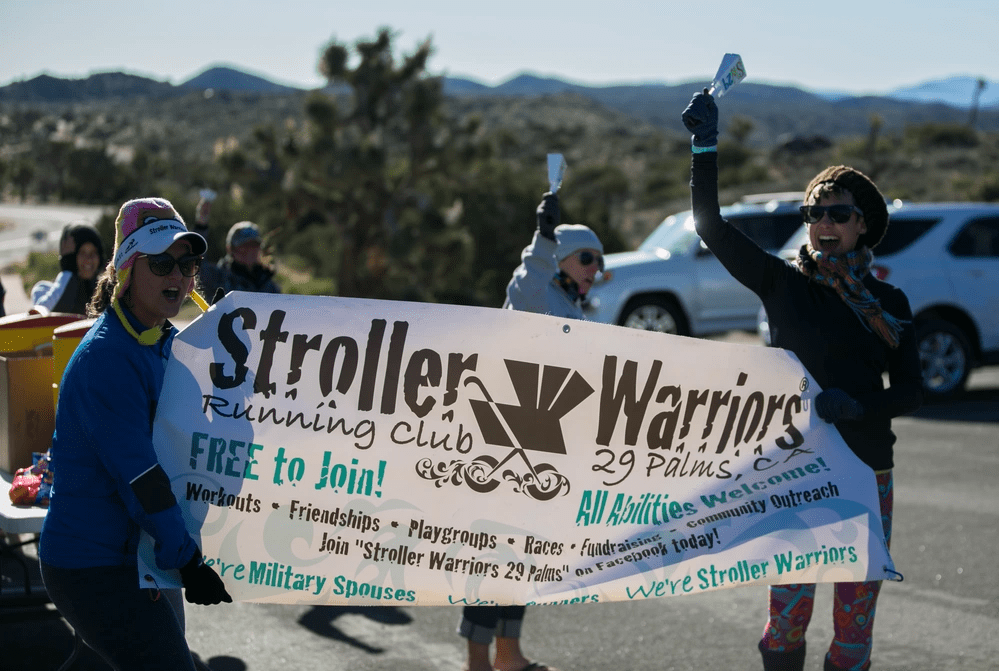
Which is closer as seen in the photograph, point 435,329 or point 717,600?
point 435,329

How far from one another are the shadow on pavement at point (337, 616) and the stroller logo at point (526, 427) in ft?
6.25

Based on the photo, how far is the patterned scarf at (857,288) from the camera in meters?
3.43

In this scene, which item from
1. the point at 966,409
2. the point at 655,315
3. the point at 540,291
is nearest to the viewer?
the point at 540,291

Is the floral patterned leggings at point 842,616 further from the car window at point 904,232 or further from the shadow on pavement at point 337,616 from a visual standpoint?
the car window at point 904,232

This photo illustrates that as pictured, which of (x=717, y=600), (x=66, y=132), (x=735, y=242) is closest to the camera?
(x=735, y=242)

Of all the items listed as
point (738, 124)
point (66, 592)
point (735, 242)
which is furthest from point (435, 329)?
point (738, 124)

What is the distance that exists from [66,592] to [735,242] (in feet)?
7.59

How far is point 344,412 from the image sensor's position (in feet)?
10.7

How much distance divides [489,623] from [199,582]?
1698mm

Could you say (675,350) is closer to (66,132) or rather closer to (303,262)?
(303,262)

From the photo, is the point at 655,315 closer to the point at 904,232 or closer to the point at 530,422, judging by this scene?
the point at 904,232

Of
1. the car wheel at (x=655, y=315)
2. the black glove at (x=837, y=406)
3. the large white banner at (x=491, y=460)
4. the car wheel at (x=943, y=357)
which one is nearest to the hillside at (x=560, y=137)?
the large white banner at (x=491, y=460)

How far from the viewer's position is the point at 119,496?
107 inches

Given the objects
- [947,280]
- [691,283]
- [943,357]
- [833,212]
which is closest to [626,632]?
[833,212]
